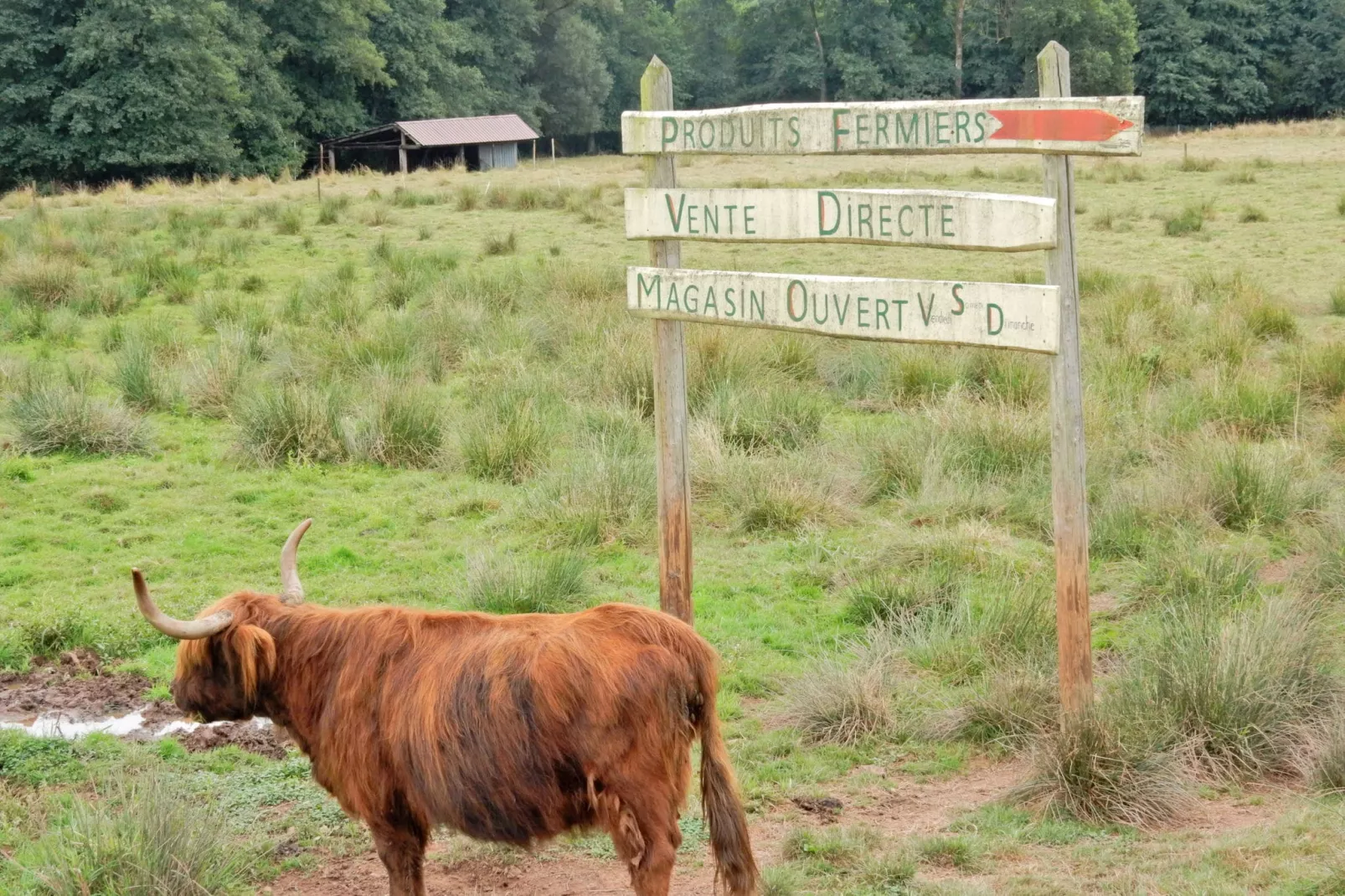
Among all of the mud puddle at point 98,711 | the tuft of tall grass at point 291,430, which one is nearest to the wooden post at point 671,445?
the mud puddle at point 98,711

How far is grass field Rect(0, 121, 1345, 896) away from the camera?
16.5 feet

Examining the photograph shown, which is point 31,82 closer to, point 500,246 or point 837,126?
point 500,246

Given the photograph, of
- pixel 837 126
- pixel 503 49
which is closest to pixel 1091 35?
pixel 503 49

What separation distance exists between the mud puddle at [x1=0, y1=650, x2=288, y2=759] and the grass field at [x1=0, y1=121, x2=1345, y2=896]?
0.55ft

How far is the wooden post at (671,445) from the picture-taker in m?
6.27

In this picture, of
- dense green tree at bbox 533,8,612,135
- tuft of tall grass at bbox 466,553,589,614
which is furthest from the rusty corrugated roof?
A: tuft of tall grass at bbox 466,553,589,614

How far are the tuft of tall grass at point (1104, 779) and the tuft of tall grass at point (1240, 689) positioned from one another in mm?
307

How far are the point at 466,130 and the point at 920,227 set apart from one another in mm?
49520

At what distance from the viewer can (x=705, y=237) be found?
19.1 feet

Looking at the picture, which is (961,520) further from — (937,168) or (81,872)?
(937,168)

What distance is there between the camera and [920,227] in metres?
5.23

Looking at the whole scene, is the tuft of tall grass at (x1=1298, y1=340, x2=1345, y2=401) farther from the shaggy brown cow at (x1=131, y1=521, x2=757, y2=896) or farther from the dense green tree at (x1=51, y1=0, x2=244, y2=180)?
the dense green tree at (x1=51, y1=0, x2=244, y2=180)

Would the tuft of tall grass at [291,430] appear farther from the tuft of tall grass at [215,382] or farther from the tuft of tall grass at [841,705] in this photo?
the tuft of tall grass at [841,705]

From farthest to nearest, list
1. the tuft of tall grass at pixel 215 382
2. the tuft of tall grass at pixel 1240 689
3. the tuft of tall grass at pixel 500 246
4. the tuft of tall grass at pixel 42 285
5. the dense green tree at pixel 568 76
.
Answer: the dense green tree at pixel 568 76, the tuft of tall grass at pixel 500 246, the tuft of tall grass at pixel 42 285, the tuft of tall grass at pixel 215 382, the tuft of tall grass at pixel 1240 689
